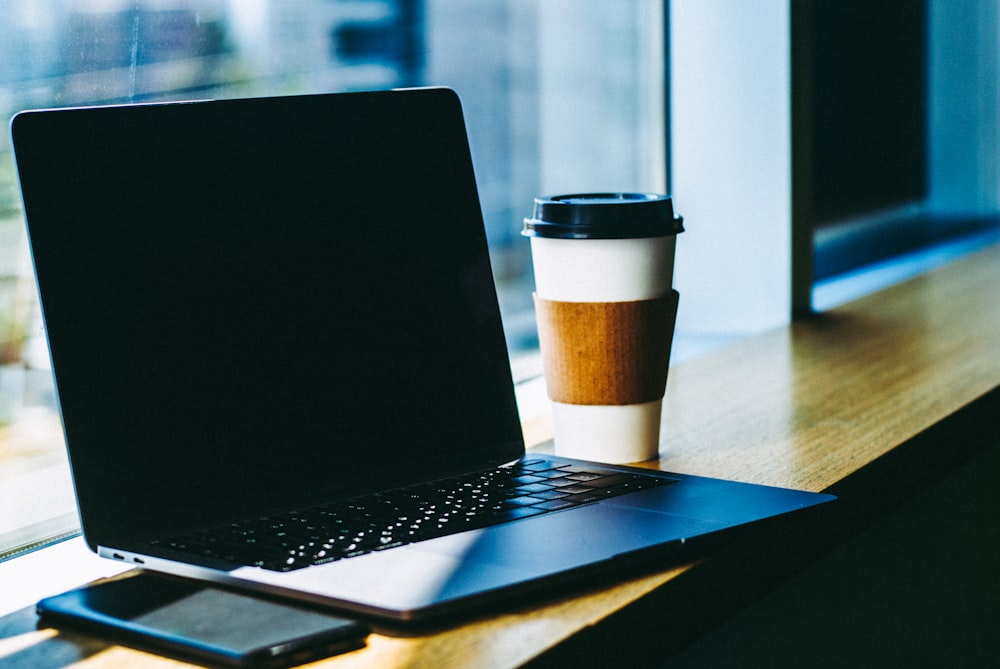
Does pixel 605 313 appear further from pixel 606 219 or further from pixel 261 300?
pixel 261 300

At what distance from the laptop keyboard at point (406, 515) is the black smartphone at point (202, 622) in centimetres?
4

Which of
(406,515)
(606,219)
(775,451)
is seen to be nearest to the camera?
(406,515)

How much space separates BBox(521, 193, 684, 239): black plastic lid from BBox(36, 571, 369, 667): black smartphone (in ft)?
1.29

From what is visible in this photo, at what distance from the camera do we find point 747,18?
177 cm

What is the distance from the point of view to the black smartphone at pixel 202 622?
584mm

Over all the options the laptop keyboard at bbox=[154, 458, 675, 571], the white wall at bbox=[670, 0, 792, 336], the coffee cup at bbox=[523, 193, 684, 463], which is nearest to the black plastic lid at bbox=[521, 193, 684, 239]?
the coffee cup at bbox=[523, 193, 684, 463]

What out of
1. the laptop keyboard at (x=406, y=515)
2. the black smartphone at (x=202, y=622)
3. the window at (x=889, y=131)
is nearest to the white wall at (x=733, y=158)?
the window at (x=889, y=131)

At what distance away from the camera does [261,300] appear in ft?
2.64

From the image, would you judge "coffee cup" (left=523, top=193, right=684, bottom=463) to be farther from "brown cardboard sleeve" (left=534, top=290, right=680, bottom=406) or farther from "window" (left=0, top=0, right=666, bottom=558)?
"window" (left=0, top=0, right=666, bottom=558)

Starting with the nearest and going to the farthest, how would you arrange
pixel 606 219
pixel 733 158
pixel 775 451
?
pixel 606 219 → pixel 775 451 → pixel 733 158

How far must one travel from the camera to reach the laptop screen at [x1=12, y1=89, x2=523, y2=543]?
0.72 m

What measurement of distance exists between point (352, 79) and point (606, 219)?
533 millimetres

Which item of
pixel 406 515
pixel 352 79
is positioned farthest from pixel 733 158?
pixel 406 515

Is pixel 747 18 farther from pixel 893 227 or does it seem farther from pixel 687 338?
pixel 893 227
